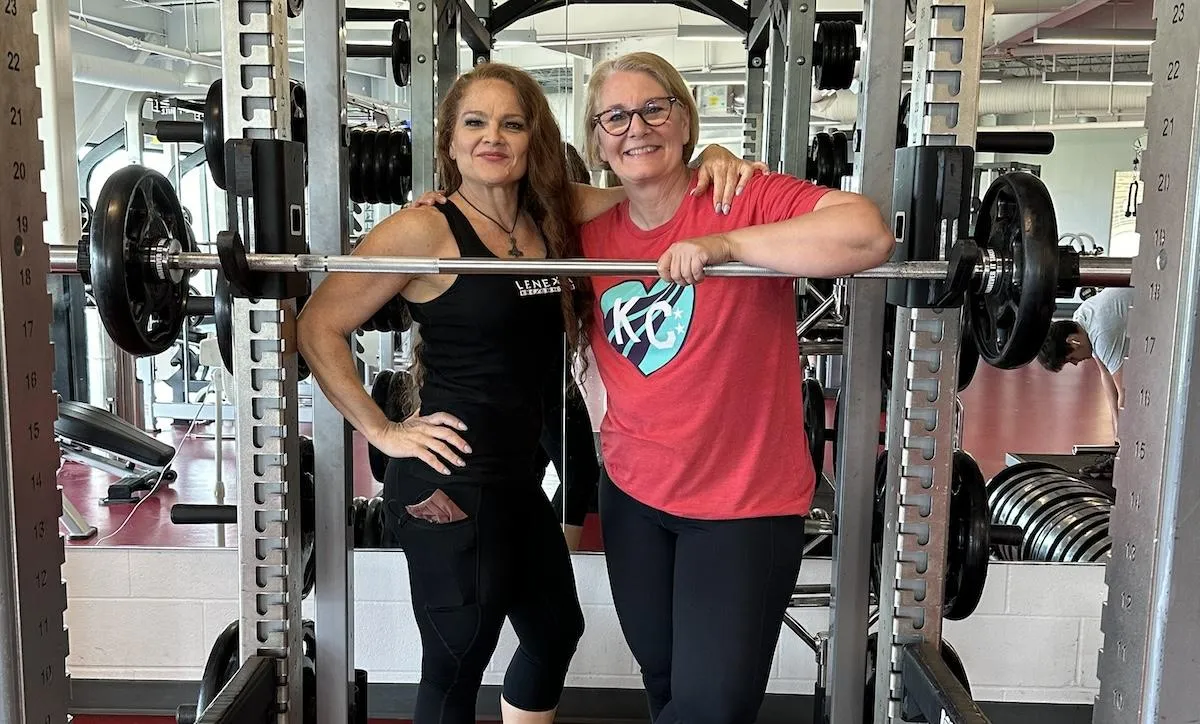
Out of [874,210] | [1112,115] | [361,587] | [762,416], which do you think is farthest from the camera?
[1112,115]

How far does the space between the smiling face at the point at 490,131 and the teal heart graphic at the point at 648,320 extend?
29cm

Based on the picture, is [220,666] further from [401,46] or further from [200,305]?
[401,46]

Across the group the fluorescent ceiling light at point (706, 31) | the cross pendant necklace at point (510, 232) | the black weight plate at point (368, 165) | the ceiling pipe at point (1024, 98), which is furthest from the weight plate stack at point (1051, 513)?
Result: the ceiling pipe at point (1024, 98)

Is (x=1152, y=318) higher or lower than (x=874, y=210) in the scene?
lower

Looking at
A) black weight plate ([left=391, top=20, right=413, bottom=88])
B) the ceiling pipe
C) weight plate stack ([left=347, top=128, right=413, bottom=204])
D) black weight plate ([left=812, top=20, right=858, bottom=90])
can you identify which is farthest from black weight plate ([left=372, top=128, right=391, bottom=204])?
the ceiling pipe

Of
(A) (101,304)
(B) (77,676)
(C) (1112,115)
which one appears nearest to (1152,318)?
(A) (101,304)

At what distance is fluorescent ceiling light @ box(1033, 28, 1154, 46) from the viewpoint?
198 inches

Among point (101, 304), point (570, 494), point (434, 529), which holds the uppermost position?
point (101, 304)

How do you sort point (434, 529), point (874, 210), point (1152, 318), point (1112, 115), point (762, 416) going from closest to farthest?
point (1152, 318) < point (874, 210) < point (762, 416) < point (434, 529) < point (1112, 115)

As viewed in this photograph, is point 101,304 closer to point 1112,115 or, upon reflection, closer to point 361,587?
point 361,587

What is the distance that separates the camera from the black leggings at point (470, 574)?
154 cm

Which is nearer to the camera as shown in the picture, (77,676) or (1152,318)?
(1152,318)

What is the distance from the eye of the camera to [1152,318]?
2.55 ft

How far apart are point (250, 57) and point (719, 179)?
798mm
